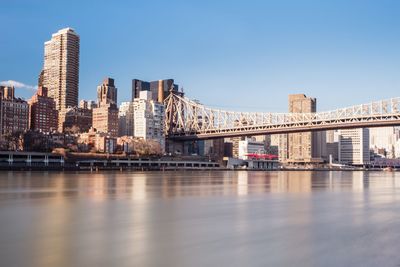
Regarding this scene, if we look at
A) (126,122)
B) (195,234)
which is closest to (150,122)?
(126,122)

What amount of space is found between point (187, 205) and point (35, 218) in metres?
7.50

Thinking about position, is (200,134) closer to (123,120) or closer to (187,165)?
(187,165)

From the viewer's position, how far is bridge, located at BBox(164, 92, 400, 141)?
8950 centimetres

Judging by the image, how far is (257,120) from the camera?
399 feet

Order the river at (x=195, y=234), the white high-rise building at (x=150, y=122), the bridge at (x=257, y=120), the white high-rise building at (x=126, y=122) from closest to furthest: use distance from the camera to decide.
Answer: the river at (x=195, y=234) → the bridge at (x=257, y=120) → the white high-rise building at (x=150, y=122) → the white high-rise building at (x=126, y=122)

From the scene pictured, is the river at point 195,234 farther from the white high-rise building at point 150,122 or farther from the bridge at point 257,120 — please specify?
the white high-rise building at point 150,122

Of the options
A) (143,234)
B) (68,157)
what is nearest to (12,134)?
(68,157)

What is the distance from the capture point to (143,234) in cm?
1528

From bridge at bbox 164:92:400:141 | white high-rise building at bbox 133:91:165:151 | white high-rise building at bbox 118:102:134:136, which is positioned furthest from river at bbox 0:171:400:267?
white high-rise building at bbox 118:102:134:136

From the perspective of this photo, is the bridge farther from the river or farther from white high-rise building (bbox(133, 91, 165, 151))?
the river

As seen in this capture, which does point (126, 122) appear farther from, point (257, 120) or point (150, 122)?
point (257, 120)

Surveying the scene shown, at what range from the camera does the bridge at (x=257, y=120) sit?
8950 cm

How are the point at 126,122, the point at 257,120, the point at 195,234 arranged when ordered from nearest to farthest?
the point at 195,234 → the point at 257,120 → the point at 126,122

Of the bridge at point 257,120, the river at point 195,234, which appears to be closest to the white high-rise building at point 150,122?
the bridge at point 257,120
